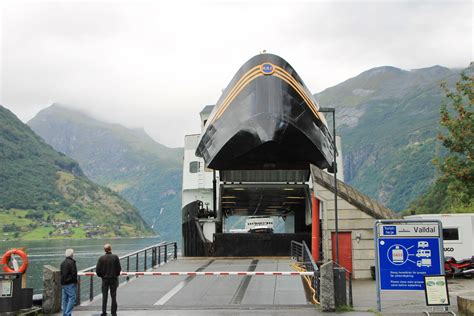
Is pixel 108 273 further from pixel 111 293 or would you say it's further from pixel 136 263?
pixel 136 263

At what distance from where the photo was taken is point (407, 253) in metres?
11.0

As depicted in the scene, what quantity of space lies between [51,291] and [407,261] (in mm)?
7425

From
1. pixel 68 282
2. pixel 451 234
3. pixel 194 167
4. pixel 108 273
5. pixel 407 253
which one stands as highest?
pixel 194 167

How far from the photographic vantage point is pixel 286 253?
27.0 meters

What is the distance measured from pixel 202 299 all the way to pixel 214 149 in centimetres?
1029

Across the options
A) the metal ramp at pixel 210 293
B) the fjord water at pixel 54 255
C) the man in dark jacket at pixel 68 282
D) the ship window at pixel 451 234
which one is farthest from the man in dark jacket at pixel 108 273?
the fjord water at pixel 54 255

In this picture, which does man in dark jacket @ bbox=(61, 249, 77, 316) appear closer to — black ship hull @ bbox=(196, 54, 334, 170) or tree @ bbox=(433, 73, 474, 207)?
black ship hull @ bbox=(196, 54, 334, 170)

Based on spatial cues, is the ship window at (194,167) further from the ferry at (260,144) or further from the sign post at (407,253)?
the sign post at (407,253)

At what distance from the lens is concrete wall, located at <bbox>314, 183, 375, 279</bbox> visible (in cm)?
1772

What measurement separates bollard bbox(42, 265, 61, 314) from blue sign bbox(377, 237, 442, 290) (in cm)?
677

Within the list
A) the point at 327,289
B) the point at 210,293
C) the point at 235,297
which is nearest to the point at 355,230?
the point at 210,293

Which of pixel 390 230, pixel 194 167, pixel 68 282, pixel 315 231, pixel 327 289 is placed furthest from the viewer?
pixel 194 167

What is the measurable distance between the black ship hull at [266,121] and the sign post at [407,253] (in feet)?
31.9

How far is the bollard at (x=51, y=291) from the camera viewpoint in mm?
11016
